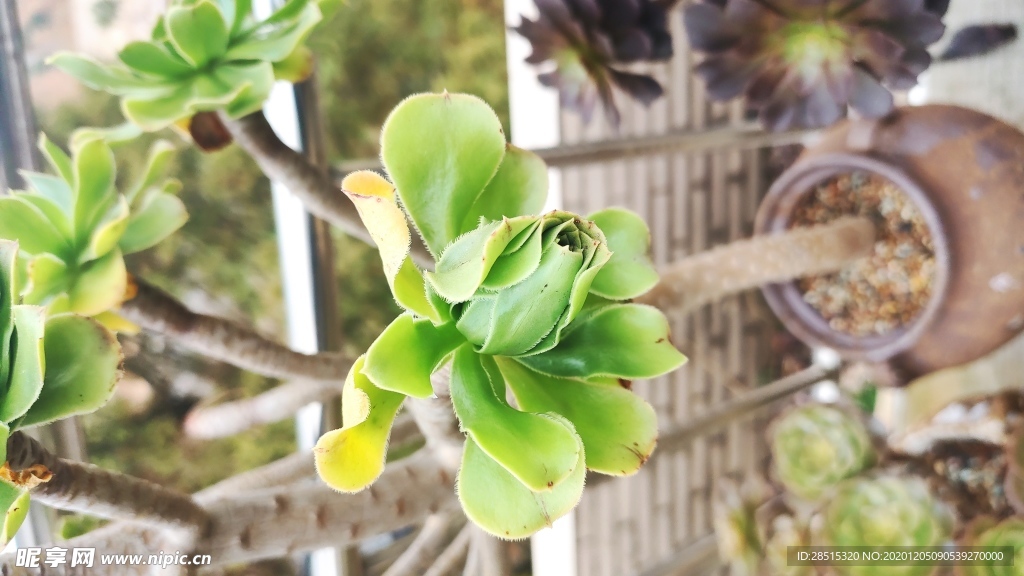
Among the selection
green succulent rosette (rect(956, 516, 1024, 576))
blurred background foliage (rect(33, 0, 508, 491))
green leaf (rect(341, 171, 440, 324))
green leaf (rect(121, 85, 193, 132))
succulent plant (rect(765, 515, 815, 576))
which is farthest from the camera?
blurred background foliage (rect(33, 0, 508, 491))

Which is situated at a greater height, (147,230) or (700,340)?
(147,230)

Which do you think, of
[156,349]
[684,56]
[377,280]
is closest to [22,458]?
[156,349]

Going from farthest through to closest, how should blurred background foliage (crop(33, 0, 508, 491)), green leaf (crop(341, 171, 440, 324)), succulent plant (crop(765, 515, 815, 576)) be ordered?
blurred background foliage (crop(33, 0, 508, 491)), succulent plant (crop(765, 515, 815, 576)), green leaf (crop(341, 171, 440, 324))

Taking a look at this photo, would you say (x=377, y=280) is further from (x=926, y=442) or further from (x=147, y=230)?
(x=926, y=442)

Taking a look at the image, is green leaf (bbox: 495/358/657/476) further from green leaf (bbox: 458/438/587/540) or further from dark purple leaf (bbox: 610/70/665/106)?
dark purple leaf (bbox: 610/70/665/106)

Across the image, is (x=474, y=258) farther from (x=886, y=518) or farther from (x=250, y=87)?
(x=886, y=518)

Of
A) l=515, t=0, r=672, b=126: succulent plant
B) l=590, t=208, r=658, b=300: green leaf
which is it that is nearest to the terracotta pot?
l=515, t=0, r=672, b=126: succulent plant
